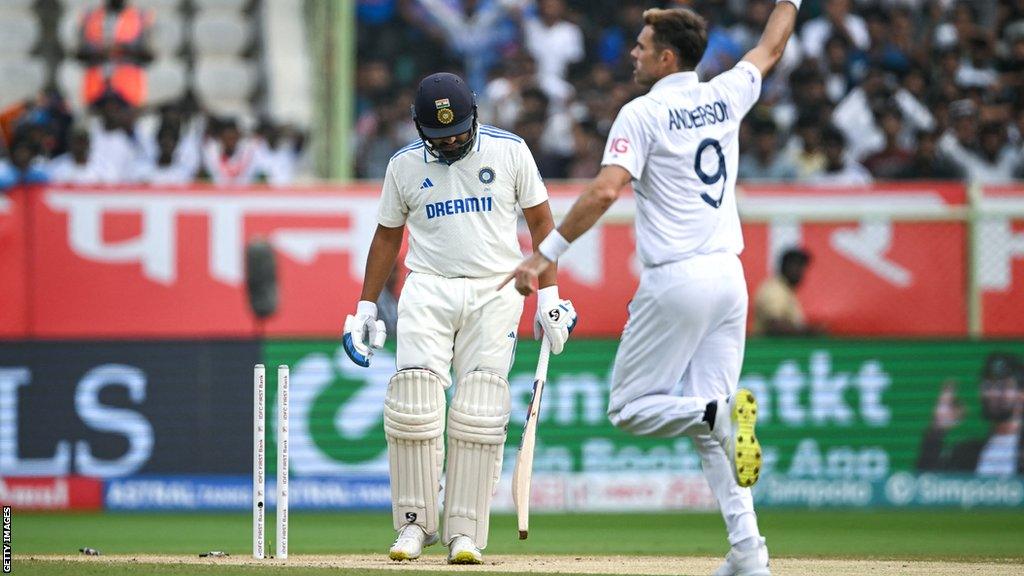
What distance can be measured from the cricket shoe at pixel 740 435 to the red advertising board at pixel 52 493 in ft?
24.3

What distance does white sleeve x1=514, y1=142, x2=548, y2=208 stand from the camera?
8094 millimetres

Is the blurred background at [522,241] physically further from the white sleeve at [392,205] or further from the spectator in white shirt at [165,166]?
the white sleeve at [392,205]

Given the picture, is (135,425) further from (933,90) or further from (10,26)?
(933,90)

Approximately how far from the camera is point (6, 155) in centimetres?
1531

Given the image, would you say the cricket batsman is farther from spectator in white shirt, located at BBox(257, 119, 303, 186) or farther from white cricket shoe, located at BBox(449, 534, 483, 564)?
spectator in white shirt, located at BBox(257, 119, 303, 186)

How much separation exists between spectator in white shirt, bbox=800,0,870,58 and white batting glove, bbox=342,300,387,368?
973 centimetres

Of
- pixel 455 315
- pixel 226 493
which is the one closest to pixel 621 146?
pixel 455 315

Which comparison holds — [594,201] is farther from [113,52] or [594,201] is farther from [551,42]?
[113,52]

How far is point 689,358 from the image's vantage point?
7.00 metres

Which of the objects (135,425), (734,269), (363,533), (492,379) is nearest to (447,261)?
(492,379)

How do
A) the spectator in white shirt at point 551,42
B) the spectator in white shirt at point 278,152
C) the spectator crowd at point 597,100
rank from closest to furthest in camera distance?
the spectator crowd at point 597,100, the spectator in white shirt at point 278,152, the spectator in white shirt at point 551,42

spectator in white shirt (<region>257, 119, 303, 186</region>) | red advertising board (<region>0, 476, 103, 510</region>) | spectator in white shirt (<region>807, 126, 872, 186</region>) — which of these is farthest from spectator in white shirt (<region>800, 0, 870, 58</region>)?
red advertising board (<region>0, 476, 103, 510</region>)

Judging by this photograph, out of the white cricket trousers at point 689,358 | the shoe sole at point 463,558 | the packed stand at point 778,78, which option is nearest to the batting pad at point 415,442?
the shoe sole at point 463,558

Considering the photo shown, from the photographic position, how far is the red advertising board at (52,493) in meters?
12.9
